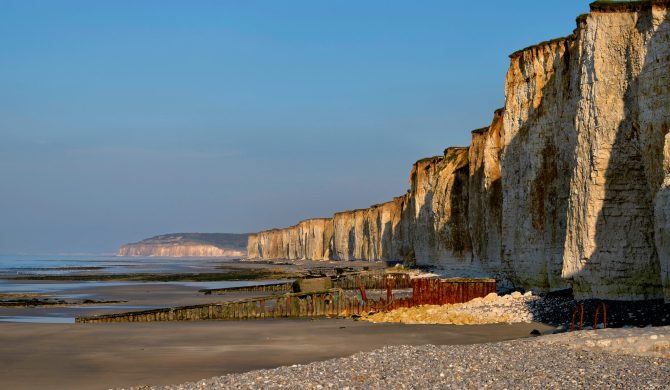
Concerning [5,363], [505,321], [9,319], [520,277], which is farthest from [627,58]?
[9,319]

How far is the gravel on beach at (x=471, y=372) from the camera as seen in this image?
39.7 feet

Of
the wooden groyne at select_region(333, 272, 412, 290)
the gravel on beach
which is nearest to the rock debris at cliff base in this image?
the gravel on beach

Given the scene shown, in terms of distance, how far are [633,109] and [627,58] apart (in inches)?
72.2

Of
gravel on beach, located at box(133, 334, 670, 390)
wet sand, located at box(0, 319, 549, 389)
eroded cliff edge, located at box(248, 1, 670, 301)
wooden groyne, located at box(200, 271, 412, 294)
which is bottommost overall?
wet sand, located at box(0, 319, 549, 389)

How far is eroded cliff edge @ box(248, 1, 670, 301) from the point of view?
21.5 meters

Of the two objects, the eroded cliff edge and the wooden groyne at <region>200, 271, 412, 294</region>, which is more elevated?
the eroded cliff edge

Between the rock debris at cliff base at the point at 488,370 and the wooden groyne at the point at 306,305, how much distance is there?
13.0 meters

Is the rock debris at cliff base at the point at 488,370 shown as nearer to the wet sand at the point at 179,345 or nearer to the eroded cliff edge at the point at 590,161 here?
the wet sand at the point at 179,345

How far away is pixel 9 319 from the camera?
28031 mm

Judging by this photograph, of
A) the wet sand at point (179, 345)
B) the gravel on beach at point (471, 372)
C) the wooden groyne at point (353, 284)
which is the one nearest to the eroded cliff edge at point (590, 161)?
the wet sand at point (179, 345)

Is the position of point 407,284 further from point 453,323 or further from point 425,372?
point 425,372

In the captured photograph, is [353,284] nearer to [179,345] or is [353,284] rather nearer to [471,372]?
[179,345]

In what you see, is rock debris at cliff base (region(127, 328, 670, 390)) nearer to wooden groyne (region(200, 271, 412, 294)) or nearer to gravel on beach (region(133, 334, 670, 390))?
gravel on beach (region(133, 334, 670, 390))

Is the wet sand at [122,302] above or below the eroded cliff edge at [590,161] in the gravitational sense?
below
